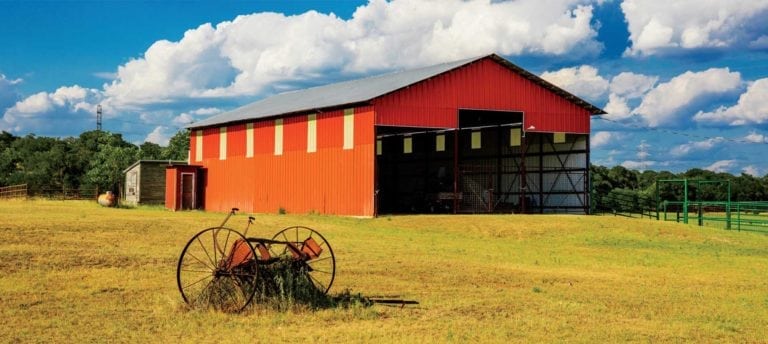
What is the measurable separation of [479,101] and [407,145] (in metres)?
14.5

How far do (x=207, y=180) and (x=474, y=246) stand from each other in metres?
28.4

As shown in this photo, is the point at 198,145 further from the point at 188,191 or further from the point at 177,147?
the point at 177,147

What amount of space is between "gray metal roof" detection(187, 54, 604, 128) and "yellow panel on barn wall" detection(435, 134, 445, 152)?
5378 mm

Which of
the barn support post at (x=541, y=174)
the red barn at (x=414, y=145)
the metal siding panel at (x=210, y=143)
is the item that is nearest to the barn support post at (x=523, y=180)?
the red barn at (x=414, y=145)

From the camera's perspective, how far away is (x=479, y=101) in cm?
4194

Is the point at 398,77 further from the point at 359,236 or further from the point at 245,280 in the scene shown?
the point at 245,280

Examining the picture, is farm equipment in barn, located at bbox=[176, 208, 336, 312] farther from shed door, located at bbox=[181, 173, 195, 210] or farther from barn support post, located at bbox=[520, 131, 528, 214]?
shed door, located at bbox=[181, 173, 195, 210]

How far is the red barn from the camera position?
39969 mm

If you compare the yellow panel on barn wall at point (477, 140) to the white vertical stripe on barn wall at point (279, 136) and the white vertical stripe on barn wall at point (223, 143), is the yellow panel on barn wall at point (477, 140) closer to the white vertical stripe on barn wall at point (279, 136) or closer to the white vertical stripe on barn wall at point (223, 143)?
the white vertical stripe on barn wall at point (279, 136)

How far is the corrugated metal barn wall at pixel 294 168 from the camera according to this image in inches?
1548

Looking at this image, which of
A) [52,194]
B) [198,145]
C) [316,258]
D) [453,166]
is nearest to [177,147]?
[52,194]

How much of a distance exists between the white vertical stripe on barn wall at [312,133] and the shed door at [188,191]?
509 inches

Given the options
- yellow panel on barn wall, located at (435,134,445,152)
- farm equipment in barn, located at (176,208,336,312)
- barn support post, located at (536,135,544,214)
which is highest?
yellow panel on barn wall, located at (435,134,445,152)

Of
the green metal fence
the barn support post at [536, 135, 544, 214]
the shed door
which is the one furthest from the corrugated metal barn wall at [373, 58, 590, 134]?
the shed door
